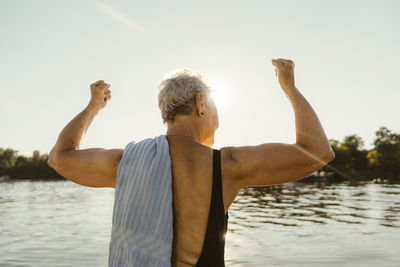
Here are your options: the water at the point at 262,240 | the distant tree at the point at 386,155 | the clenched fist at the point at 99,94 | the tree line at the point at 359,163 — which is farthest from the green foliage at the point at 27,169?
the clenched fist at the point at 99,94

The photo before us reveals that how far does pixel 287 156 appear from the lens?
156cm

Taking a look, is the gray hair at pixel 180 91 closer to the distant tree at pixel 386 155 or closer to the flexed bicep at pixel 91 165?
the flexed bicep at pixel 91 165

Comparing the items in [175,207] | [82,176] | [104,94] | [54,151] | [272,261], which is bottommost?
[272,261]

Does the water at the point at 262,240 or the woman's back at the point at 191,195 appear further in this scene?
the water at the point at 262,240

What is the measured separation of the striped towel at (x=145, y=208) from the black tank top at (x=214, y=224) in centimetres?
15

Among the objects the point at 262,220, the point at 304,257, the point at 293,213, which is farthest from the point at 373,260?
the point at 293,213

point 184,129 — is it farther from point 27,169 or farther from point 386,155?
point 27,169

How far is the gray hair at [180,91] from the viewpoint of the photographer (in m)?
1.75

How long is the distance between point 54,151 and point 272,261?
10726mm

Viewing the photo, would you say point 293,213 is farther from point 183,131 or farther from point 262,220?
point 183,131

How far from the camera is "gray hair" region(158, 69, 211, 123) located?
1751mm

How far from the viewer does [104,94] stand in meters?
2.21

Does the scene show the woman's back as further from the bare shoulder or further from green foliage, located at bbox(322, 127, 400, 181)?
green foliage, located at bbox(322, 127, 400, 181)

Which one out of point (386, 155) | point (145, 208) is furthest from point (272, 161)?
point (386, 155)
